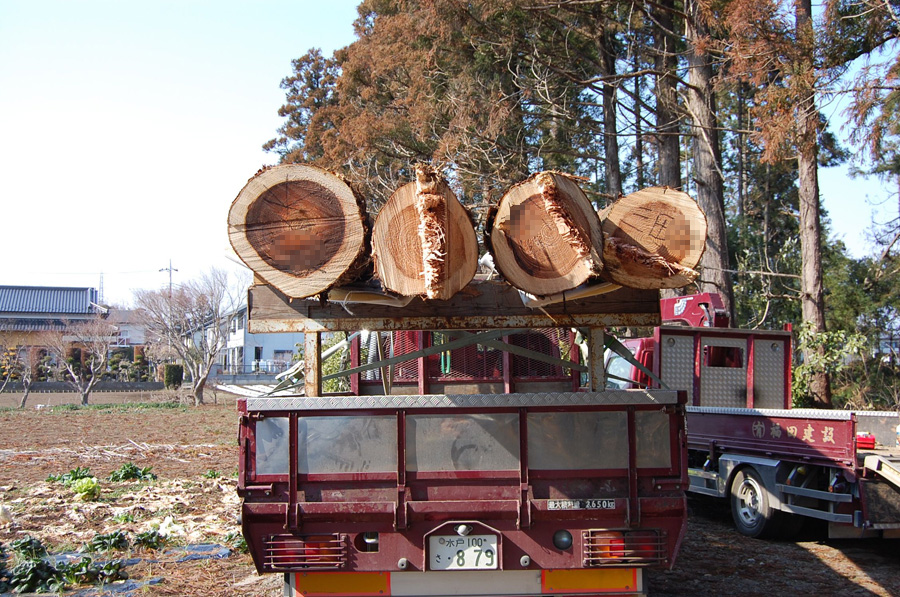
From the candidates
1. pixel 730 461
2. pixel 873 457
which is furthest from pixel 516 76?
pixel 873 457

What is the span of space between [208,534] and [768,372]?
673cm

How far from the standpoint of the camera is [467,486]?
4.70 meters

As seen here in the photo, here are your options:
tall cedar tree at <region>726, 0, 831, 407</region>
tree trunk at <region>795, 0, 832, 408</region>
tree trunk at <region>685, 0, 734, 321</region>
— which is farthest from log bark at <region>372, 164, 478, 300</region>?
tree trunk at <region>685, 0, 734, 321</region>

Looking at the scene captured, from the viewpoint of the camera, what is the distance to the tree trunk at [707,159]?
1501cm

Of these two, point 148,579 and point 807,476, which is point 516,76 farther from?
point 148,579

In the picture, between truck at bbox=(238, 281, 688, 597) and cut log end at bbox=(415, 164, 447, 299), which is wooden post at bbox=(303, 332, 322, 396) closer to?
truck at bbox=(238, 281, 688, 597)

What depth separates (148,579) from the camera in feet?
21.9

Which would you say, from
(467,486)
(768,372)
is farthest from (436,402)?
(768,372)

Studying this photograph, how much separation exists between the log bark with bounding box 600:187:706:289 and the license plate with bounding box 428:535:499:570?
5.38 feet

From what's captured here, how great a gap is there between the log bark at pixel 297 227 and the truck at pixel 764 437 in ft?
7.29

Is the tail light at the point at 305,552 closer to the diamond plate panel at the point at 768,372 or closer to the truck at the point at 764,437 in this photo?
the truck at the point at 764,437

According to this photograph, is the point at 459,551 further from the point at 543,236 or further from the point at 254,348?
the point at 254,348

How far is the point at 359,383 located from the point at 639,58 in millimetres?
16009

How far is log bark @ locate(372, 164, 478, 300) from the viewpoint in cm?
420
